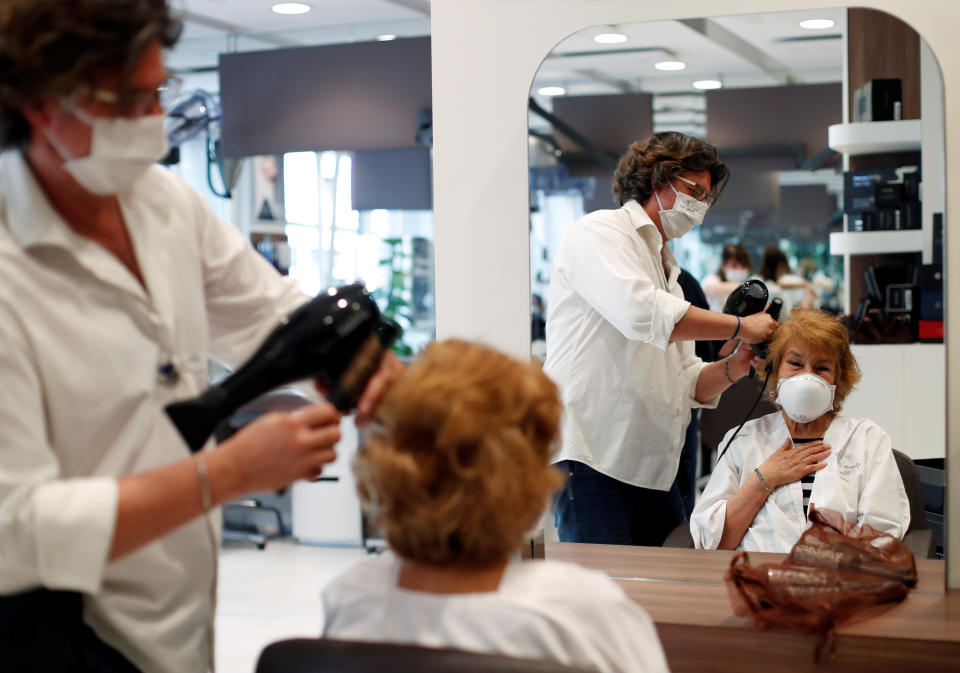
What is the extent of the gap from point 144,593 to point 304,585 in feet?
12.7

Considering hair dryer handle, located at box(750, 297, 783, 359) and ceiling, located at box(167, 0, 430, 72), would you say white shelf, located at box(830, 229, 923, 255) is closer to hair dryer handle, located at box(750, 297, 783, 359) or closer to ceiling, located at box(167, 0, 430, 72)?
hair dryer handle, located at box(750, 297, 783, 359)

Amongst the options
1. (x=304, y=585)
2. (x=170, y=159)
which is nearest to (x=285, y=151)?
(x=170, y=159)

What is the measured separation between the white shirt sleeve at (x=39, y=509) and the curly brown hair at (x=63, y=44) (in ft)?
0.94

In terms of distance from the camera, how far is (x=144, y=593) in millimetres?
1302

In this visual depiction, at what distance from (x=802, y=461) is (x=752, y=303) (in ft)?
1.15

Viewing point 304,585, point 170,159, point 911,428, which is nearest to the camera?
point 911,428

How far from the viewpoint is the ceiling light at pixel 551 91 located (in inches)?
85.8

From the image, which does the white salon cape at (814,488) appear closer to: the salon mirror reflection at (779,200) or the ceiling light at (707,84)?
the salon mirror reflection at (779,200)

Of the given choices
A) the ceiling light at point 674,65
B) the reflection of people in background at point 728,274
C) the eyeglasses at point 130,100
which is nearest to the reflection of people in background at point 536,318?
the reflection of people in background at point 728,274

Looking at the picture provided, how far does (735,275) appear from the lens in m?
2.05

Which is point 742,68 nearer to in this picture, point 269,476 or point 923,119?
point 923,119

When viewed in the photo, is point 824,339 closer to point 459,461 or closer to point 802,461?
point 802,461

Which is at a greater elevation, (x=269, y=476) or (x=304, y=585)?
(x=269, y=476)

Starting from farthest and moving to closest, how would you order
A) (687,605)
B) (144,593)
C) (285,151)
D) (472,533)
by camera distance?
(285,151), (687,605), (144,593), (472,533)
